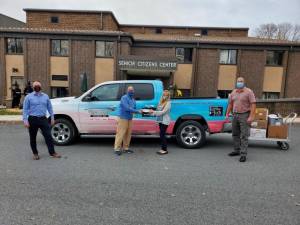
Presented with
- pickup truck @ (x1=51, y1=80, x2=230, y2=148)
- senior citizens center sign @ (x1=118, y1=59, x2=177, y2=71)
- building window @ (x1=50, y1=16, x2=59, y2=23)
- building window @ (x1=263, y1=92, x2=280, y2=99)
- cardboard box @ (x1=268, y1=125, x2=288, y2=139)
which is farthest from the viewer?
building window @ (x1=50, y1=16, x2=59, y2=23)

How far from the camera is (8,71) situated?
20.4 meters

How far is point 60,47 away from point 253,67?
52.5ft

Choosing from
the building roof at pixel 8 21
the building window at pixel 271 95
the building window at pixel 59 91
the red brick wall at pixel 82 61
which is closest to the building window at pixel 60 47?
the red brick wall at pixel 82 61

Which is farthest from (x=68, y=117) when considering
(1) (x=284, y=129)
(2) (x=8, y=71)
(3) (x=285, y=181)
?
(2) (x=8, y=71)

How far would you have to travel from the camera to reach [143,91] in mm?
7418

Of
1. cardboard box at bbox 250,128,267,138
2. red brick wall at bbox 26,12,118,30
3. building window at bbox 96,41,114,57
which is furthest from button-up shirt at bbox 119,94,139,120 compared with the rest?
red brick wall at bbox 26,12,118,30

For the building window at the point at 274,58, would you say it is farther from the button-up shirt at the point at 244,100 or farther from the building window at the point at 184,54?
the button-up shirt at the point at 244,100

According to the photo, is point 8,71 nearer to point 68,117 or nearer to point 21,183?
point 68,117

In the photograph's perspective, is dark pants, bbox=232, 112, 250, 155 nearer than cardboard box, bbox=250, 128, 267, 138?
Yes

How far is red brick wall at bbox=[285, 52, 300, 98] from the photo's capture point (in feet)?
70.9

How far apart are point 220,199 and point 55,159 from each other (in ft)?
12.7

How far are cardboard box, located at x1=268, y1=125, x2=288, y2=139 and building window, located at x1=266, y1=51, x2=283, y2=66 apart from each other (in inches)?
646

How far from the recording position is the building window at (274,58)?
71.4 feet

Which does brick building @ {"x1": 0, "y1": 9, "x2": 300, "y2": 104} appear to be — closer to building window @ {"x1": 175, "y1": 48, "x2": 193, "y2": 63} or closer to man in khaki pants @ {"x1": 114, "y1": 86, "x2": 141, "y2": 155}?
building window @ {"x1": 175, "y1": 48, "x2": 193, "y2": 63}
